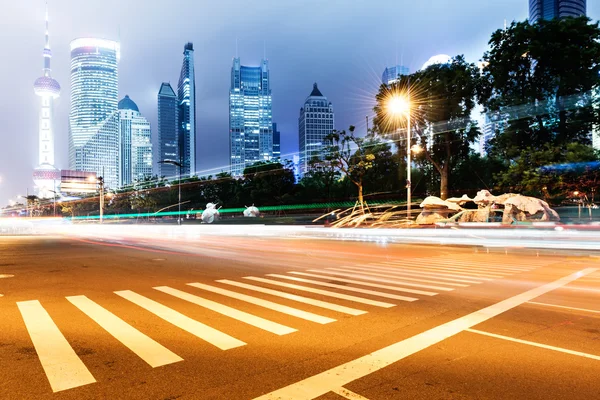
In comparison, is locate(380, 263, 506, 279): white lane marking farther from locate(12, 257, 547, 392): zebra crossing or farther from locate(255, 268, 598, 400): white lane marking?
locate(255, 268, 598, 400): white lane marking

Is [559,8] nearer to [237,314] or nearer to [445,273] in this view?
[445,273]

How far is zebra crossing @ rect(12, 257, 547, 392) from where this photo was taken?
4.67m

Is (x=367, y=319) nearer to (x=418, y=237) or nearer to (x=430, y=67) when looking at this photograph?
(x=418, y=237)

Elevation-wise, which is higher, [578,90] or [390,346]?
[578,90]

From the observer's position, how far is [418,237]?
938 inches

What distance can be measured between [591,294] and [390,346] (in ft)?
18.3

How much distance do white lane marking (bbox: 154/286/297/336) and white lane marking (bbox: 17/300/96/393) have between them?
2258 mm

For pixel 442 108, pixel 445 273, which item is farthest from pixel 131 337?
pixel 442 108

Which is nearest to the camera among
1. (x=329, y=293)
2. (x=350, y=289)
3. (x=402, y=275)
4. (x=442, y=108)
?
(x=329, y=293)

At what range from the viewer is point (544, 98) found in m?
31.4

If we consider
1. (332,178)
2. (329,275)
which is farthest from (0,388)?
(332,178)

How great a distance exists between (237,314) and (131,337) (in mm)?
1687

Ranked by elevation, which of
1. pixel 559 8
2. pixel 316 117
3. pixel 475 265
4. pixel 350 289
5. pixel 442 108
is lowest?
pixel 475 265

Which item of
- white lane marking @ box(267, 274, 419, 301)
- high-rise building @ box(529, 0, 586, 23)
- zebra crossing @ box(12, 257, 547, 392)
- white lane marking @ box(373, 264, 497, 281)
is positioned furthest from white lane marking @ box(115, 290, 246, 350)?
high-rise building @ box(529, 0, 586, 23)
